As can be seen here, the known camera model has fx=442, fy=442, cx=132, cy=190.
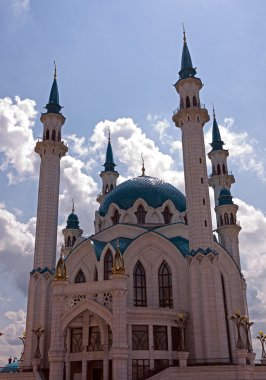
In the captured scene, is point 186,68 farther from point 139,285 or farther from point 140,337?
point 140,337

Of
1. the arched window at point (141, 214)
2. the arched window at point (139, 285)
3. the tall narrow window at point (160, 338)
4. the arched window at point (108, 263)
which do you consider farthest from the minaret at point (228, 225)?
the tall narrow window at point (160, 338)

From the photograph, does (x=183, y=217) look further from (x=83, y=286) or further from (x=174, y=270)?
(x=83, y=286)

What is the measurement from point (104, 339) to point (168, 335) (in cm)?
461

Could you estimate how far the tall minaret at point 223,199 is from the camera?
43875mm

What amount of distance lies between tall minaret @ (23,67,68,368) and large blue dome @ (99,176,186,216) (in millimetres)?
6340

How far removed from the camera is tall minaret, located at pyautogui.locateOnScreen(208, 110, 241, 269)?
43.9 metres

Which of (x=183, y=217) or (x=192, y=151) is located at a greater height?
(x=192, y=151)

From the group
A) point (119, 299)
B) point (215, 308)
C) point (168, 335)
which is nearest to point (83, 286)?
point (119, 299)

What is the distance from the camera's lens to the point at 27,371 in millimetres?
33188

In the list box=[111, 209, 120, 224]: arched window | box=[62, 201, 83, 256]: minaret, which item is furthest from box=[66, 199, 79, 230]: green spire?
box=[111, 209, 120, 224]: arched window

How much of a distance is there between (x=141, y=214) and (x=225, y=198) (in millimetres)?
9455

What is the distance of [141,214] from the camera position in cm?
4250

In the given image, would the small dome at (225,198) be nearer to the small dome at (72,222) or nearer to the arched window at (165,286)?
the arched window at (165,286)

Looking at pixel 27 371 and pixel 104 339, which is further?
pixel 27 371
